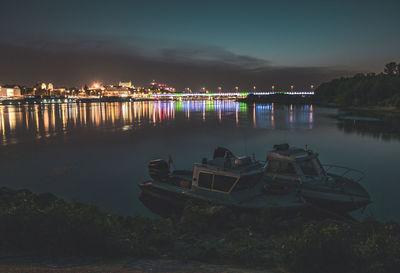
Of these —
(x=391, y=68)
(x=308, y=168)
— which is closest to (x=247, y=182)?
(x=308, y=168)

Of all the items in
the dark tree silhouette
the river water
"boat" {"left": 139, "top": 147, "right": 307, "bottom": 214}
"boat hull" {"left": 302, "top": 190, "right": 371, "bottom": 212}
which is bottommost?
the river water

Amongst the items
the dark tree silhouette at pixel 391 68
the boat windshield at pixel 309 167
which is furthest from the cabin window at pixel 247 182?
the dark tree silhouette at pixel 391 68

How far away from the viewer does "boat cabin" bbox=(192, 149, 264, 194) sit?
1266 centimetres

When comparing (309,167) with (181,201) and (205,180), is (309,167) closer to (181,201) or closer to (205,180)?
(205,180)

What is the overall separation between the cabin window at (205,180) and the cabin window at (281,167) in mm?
3688

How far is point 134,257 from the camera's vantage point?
738 cm

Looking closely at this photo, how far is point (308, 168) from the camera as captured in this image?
48.3 feet

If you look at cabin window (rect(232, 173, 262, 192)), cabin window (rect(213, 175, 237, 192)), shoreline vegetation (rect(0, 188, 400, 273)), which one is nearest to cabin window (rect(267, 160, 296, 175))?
cabin window (rect(232, 173, 262, 192))

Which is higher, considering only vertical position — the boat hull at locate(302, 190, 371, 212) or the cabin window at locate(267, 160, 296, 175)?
the cabin window at locate(267, 160, 296, 175)

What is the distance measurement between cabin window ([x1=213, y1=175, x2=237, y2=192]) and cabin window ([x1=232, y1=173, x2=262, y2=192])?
0.27 meters

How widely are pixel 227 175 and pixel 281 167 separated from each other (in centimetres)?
359

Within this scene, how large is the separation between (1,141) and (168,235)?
134 feet

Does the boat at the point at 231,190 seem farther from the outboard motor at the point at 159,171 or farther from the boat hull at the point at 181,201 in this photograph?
the outboard motor at the point at 159,171

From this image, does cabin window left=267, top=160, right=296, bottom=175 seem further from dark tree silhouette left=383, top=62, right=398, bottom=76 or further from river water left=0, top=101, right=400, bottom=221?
dark tree silhouette left=383, top=62, right=398, bottom=76
